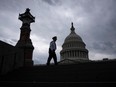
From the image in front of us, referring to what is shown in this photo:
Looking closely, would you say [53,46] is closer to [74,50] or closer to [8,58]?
[8,58]

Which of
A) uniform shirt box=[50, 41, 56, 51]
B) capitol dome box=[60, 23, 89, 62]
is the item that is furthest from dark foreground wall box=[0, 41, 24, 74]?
capitol dome box=[60, 23, 89, 62]

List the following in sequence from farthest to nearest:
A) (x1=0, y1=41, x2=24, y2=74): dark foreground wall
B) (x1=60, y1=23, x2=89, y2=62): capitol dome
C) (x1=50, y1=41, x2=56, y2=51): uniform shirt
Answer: (x1=60, y1=23, x2=89, y2=62): capitol dome
(x1=50, y1=41, x2=56, y2=51): uniform shirt
(x1=0, y1=41, x2=24, y2=74): dark foreground wall

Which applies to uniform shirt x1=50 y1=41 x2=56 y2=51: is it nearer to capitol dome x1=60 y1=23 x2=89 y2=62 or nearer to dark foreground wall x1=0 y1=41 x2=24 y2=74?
dark foreground wall x1=0 y1=41 x2=24 y2=74

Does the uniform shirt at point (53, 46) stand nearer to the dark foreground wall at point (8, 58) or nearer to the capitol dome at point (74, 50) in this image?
the dark foreground wall at point (8, 58)

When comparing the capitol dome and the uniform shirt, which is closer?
the uniform shirt

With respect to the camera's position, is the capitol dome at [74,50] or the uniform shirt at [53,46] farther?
the capitol dome at [74,50]

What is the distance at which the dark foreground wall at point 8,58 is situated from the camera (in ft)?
26.1

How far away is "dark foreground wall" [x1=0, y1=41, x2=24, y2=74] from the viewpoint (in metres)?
7.96

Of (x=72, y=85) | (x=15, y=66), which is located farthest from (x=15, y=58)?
(x=72, y=85)

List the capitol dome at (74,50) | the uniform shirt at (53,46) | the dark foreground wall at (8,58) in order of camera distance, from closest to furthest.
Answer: the dark foreground wall at (8,58)
the uniform shirt at (53,46)
the capitol dome at (74,50)

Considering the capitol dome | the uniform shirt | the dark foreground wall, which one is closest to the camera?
the dark foreground wall

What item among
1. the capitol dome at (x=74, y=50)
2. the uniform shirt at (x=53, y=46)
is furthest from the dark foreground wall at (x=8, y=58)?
the capitol dome at (x=74, y=50)

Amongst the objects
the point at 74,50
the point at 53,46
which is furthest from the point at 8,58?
the point at 74,50

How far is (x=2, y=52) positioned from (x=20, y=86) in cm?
382
